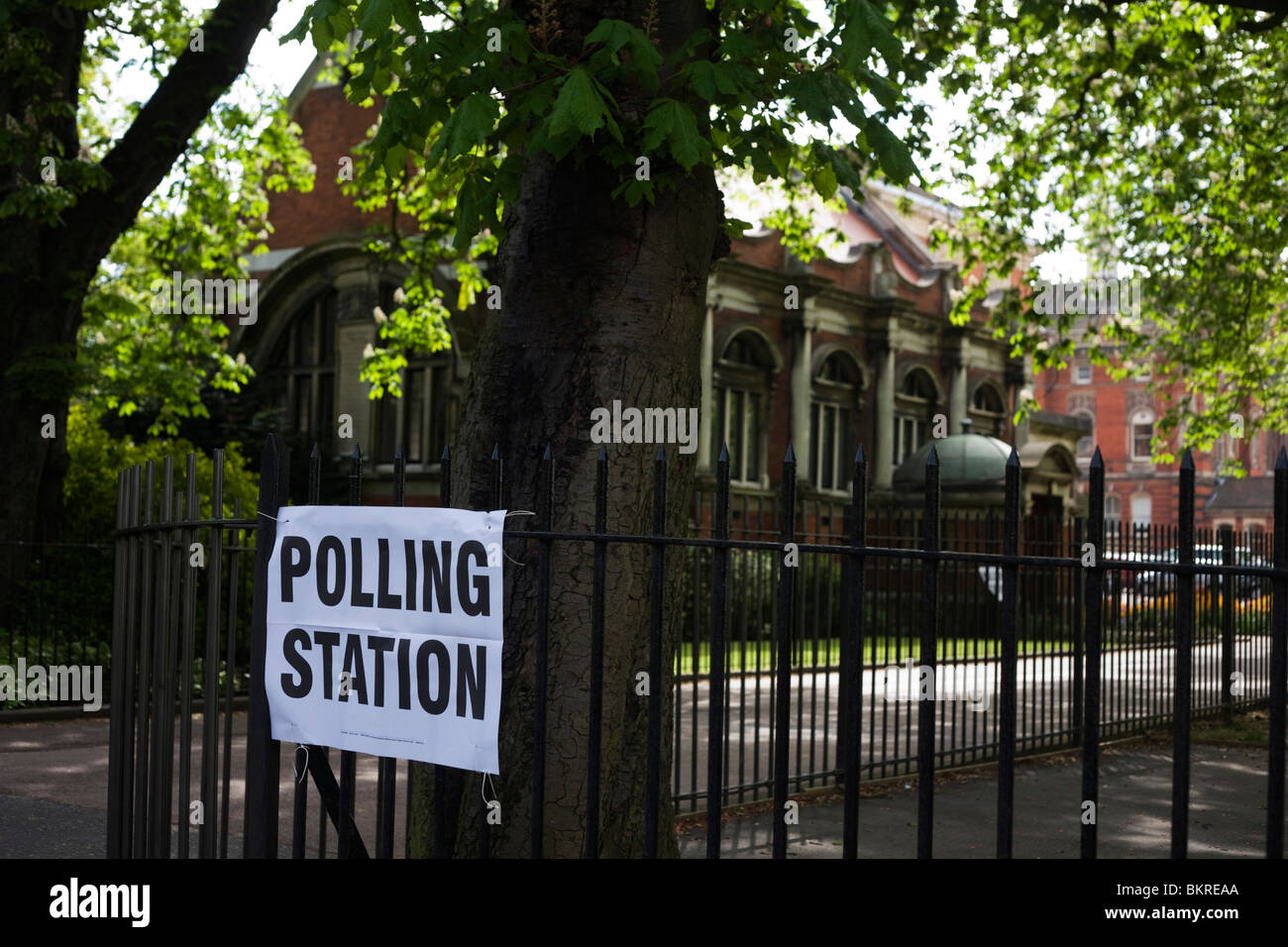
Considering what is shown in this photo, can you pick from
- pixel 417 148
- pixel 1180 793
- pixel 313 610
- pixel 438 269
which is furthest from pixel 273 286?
pixel 1180 793

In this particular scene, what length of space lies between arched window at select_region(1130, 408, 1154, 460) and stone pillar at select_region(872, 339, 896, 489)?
40093 millimetres

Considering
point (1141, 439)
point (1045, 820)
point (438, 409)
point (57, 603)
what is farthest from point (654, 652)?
point (1141, 439)

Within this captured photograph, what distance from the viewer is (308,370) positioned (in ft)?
94.8

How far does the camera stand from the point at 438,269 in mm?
25359

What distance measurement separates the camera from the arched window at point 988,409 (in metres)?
35.1

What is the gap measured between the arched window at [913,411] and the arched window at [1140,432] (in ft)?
124

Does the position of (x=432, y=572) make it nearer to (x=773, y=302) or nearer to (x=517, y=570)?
(x=517, y=570)

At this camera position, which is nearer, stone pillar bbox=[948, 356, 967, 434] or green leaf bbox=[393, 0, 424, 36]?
green leaf bbox=[393, 0, 424, 36]

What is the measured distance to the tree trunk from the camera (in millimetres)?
5293

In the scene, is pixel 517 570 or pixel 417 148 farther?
pixel 417 148
